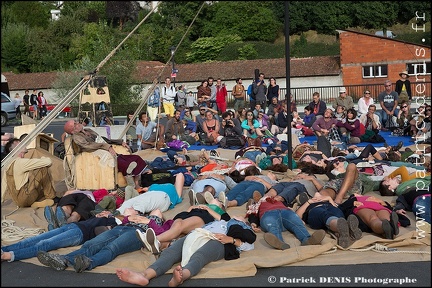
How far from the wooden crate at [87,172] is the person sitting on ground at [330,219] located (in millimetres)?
2794

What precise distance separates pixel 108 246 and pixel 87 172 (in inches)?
113

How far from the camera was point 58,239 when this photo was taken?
6.12m

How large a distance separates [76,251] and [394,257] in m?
2.58

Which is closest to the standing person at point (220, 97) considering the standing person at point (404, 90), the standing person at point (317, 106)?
the standing person at point (317, 106)

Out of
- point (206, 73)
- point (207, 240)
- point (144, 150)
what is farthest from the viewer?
point (206, 73)

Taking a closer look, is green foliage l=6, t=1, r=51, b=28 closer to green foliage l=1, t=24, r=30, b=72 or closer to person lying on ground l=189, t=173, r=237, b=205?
green foliage l=1, t=24, r=30, b=72

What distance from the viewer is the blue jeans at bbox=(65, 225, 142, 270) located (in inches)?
222

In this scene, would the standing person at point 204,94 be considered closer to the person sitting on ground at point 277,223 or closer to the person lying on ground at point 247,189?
the person lying on ground at point 247,189

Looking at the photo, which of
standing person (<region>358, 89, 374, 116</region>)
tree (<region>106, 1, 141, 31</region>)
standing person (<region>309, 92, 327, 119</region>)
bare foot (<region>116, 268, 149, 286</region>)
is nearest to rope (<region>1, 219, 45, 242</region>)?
bare foot (<region>116, 268, 149, 286</region>)

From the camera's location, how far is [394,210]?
6.77 meters

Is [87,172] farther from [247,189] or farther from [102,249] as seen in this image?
[102,249]

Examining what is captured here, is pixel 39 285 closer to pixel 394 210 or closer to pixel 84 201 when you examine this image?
pixel 84 201

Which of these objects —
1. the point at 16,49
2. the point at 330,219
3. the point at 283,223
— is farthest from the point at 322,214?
the point at 16,49

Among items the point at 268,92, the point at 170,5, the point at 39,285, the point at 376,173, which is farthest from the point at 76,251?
the point at 170,5
